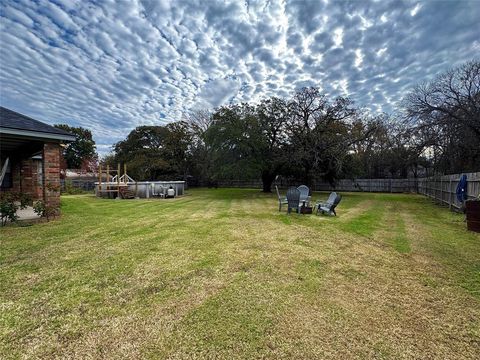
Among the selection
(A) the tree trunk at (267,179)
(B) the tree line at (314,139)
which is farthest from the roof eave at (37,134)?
(A) the tree trunk at (267,179)

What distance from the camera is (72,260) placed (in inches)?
162

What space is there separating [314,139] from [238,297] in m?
17.0

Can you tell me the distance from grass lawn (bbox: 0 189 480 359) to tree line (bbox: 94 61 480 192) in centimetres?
959

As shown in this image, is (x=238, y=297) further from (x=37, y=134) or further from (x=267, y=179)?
(x=267, y=179)

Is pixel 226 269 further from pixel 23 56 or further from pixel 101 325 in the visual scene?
pixel 23 56

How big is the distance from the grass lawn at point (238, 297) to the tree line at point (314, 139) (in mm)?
9594

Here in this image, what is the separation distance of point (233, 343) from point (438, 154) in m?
17.0

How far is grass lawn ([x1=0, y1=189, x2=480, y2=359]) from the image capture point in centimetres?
205

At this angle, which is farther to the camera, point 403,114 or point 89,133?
point 89,133

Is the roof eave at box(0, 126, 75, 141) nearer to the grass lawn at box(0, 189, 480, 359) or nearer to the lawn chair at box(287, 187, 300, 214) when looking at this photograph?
the grass lawn at box(0, 189, 480, 359)

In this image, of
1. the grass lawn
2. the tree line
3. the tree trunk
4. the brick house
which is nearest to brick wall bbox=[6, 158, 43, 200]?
the brick house

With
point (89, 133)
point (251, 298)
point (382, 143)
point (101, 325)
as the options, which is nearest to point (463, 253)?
point (251, 298)

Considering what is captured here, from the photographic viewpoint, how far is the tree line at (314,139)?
1201cm

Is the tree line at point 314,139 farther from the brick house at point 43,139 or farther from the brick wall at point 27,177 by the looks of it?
the brick house at point 43,139
